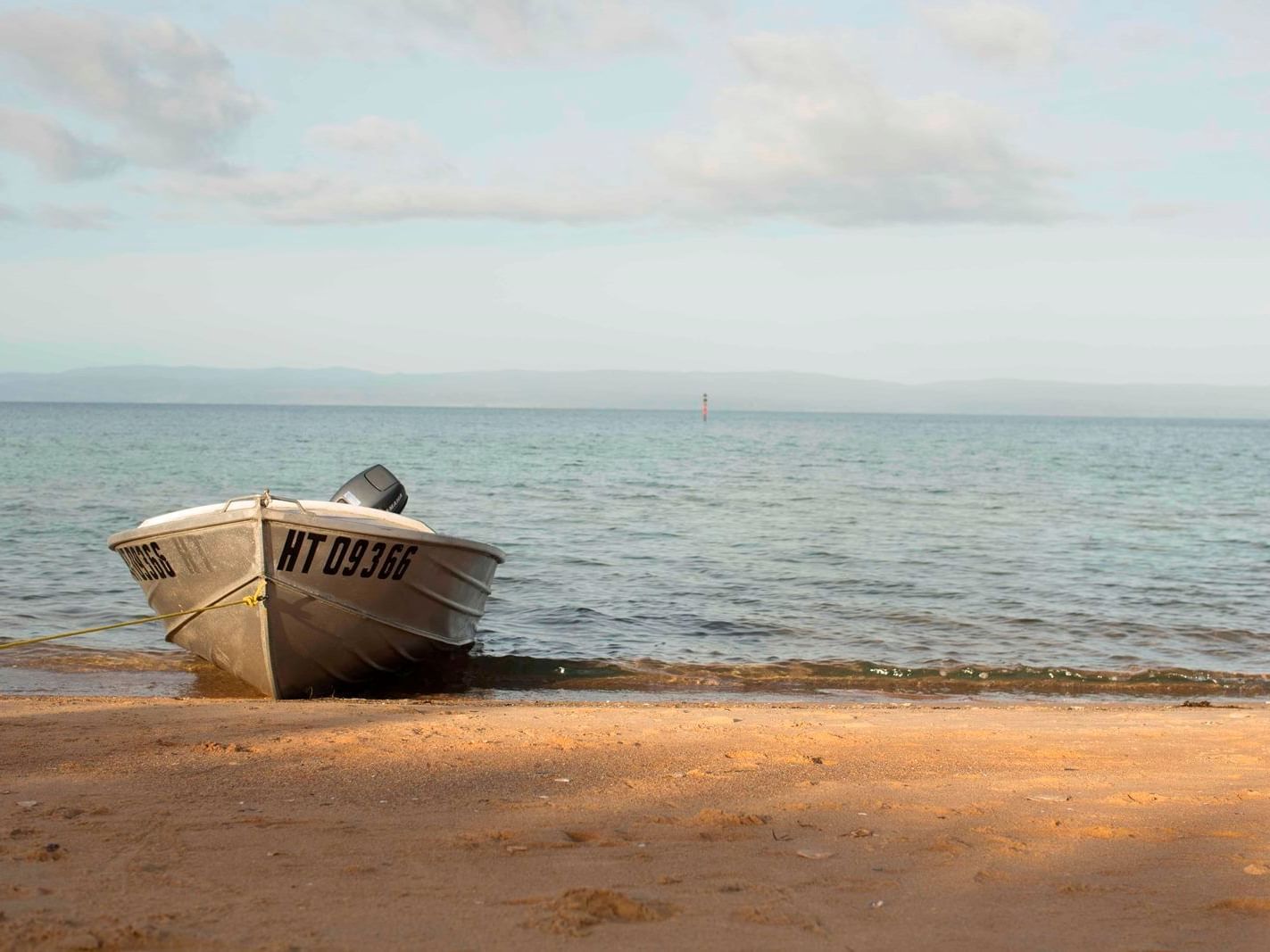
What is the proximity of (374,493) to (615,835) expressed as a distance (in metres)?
8.15

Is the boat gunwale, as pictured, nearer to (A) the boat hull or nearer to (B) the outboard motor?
(A) the boat hull

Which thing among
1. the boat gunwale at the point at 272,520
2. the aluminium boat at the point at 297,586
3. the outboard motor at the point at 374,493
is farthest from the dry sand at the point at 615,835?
the outboard motor at the point at 374,493

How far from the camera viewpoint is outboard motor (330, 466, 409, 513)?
12.4 meters

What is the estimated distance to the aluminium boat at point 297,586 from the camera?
30.2ft

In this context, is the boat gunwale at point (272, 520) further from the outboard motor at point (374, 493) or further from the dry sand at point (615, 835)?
the outboard motor at point (374, 493)

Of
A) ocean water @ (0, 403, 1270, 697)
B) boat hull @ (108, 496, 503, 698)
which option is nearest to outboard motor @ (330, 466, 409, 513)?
ocean water @ (0, 403, 1270, 697)

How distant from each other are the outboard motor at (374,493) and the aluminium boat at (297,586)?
209cm

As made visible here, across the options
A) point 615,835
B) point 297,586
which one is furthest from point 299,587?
point 615,835

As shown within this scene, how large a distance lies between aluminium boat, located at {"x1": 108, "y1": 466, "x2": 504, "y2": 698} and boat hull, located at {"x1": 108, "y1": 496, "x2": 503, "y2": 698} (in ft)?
0.03

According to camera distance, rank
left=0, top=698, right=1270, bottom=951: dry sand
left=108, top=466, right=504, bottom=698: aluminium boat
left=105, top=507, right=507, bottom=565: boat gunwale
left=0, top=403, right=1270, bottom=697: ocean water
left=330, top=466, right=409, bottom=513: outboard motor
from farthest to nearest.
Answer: left=330, top=466, right=409, bottom=513: outboard motor
left=0, top=403, right=1270, bottom=697: ocean water
left=108, top=466, right=504, bottom=698: aluminium boat
left=105, top=507, right=507, bottom=565: boat gunwale
left=0, top=698, right=1270, bottom=951: dry sand

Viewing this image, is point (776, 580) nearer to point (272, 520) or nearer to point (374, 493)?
point (374, 493)

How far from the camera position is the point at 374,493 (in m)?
12.5

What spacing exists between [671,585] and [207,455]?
4341 centimetres

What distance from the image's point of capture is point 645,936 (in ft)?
12.3
